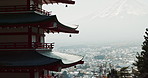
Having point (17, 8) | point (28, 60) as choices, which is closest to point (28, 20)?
point (17, 8)

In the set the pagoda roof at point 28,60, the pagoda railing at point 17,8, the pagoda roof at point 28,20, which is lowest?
the pagoda roof at point 28,60

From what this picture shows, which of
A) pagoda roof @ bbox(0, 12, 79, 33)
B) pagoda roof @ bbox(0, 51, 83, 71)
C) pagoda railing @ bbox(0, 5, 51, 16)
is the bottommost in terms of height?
pagoda roof @ bbox(0, 51, 83, 71)

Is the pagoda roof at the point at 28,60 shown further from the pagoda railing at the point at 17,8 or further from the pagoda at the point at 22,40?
the pagoda railing at the point at 17,8

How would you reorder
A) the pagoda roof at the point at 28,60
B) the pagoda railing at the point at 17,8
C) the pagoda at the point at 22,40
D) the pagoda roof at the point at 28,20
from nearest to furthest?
the pagoda roof at the point at 28,60 → the pagoda at the point at 22,40 → the pagoda roof at the point at 28,20 → the pagoda railing at the point at 17,8

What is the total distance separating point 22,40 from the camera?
1878 cm

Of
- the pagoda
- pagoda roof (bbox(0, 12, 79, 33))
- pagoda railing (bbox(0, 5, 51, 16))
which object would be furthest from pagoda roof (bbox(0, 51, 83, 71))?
pagoda railing (bbox(0, 5, 51, 16))

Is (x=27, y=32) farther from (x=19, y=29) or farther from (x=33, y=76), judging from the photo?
(x=33, y=76)

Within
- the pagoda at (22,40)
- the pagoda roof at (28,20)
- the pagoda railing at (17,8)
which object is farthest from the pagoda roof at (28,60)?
the pagoda railing at (17,8)

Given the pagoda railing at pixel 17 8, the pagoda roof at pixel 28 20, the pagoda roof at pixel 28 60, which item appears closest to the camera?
the pagoda roof at pixel 28 60

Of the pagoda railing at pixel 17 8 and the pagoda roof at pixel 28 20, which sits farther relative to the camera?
the pagoda railing at pixel 17 8

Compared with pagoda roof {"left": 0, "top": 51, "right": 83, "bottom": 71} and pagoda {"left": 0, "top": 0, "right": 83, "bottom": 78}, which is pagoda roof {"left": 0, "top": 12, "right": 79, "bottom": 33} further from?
pagoda roof {"left": 0, "top": 51, "right": 83, "bottom": 71}

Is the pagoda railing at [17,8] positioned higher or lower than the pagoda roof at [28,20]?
higher

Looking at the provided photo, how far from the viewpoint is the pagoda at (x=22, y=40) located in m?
17.2

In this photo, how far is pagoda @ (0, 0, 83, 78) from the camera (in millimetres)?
17242
